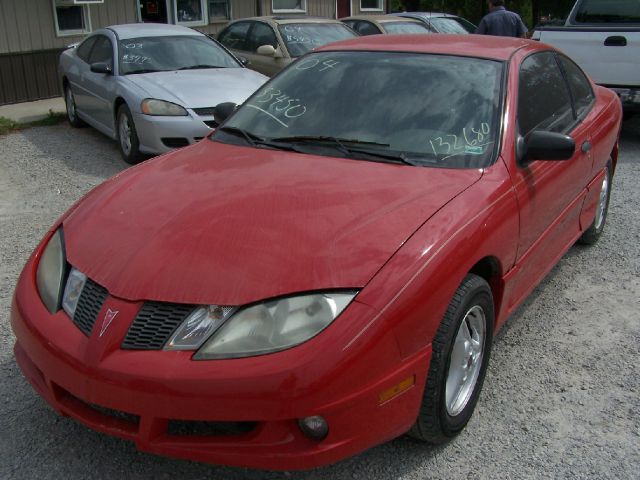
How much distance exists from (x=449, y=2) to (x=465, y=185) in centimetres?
2103

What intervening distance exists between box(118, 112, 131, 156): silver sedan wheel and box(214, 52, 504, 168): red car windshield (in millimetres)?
3924

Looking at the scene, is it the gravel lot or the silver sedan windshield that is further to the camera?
the silver sedan windshield

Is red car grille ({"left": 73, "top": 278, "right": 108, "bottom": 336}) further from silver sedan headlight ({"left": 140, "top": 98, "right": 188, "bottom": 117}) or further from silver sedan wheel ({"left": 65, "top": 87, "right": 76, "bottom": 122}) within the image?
silver sedan wheel ({"left": 65, "top": 87, "right": 76, "bottom": 122})

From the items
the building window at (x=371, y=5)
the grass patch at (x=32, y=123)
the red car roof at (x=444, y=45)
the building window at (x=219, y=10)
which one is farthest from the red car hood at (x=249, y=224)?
the building window at (x=371, y=5)

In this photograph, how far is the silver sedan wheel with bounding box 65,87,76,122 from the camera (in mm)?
9369

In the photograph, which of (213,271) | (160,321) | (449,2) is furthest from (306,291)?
(449,2)

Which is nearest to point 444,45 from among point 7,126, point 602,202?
point 602,202

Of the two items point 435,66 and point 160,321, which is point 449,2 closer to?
point 435,66

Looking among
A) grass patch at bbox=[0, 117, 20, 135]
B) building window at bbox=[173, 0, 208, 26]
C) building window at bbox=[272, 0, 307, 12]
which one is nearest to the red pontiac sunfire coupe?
grass patch at bbox=[0, 117, 20, 135]

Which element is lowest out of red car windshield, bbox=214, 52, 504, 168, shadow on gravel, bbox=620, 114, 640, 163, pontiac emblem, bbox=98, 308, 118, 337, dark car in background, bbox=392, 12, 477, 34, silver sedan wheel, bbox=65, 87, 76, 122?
shadow on gravel, bbox=620, 114, 640, 163

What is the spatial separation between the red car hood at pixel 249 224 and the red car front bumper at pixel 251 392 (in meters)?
Result: 0.19

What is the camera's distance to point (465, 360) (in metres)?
2.94

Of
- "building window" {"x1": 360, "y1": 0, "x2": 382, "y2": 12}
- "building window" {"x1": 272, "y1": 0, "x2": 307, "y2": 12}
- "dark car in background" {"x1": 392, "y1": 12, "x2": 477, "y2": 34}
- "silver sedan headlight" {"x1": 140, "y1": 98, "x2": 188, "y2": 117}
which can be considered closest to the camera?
"silver sedan headlight" {"x1": 140, "y1": 98, "x2": 188, "y2": 117}

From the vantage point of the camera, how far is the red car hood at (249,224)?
2.45 m
